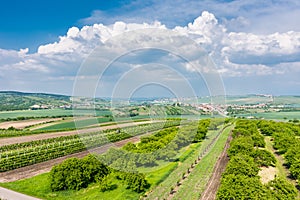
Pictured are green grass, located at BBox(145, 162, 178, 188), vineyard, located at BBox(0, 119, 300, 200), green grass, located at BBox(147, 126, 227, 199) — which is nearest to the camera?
vineyard, located at BBox(0, 119, 300, 200)

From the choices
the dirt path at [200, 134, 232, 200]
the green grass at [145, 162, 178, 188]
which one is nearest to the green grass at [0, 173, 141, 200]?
the green grass at [145, 162, 178, 188]

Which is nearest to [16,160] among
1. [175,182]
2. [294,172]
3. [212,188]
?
[175,182]

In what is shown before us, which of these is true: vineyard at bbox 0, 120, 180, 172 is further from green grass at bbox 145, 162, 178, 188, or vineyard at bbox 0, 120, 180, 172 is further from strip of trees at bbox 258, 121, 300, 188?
strip of trees at bbox 258, 121, 300, 188

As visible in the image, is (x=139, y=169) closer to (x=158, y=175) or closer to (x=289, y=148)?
(x=158, y=175)

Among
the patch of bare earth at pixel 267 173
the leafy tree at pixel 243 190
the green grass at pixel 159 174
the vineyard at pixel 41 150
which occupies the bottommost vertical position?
the patch of bare earth at pixel 267 173

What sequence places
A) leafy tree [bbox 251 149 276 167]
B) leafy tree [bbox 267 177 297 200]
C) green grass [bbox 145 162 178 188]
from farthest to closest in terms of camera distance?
1. leafy tree [bbox 251 149 276 167]
2. green grass [bbox 145 162 178 188]
3. leafy tree [bbox 267 177 297 200]

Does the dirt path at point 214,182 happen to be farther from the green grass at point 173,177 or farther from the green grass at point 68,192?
the green grass at point 68,192

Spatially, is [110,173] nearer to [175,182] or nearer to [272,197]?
[175,182]

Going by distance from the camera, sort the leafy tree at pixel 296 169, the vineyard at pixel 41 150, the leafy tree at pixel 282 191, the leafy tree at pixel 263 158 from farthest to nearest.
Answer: the vineyard at pixel 41 150 < the leafy tree at pixel 263 158 < the leafy tree at pixel 296 169 < the leafy tree at pixel 282 191

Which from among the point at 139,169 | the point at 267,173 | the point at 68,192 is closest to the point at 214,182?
the point at 139,169

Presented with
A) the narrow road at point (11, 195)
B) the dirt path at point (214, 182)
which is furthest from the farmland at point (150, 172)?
the narrow road at point (11, 195)
